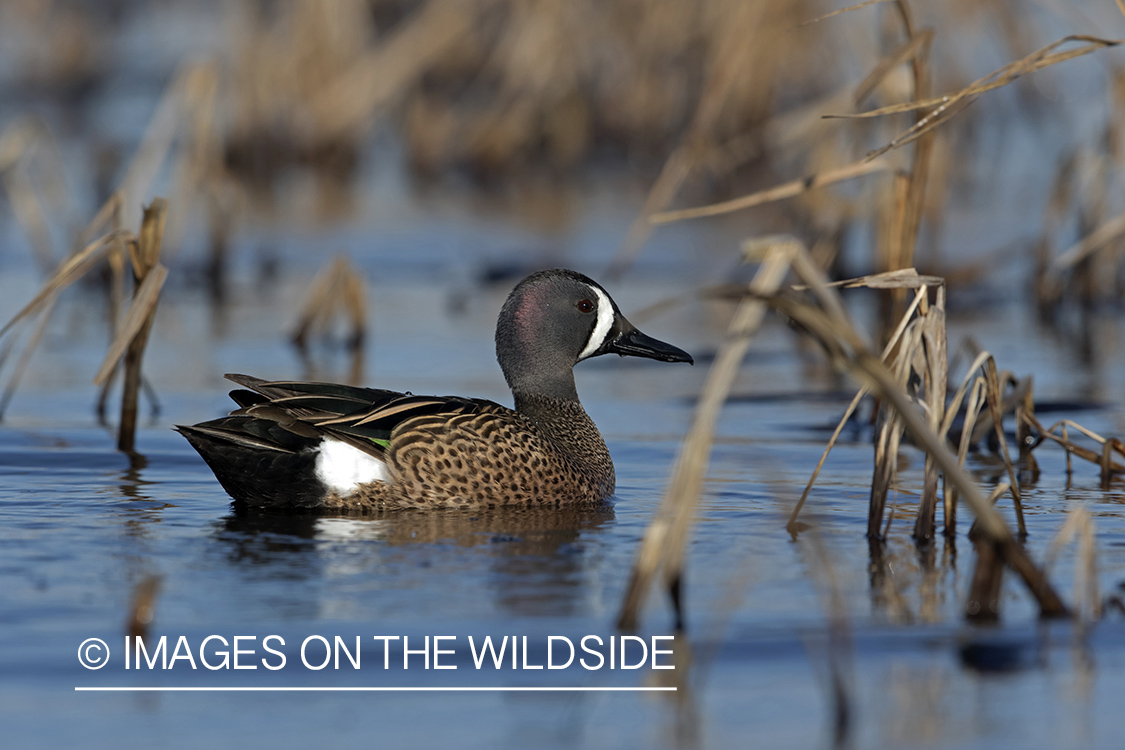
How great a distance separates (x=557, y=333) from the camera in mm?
6383

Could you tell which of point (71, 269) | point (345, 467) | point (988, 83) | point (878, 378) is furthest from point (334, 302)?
point (878, 378)

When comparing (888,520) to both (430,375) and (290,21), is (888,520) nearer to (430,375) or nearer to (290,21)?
(430,375)

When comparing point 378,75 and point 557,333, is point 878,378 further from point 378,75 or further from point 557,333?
point 378,75

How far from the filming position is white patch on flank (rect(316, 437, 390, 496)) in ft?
18.2

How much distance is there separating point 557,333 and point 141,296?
1.54 m

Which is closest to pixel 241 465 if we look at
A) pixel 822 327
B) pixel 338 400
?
pixel 338 400

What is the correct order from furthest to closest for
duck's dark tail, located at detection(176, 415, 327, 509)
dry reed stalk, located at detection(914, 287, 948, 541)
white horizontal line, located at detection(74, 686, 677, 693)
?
duck's dark tail, located at detection(176, 415, 327, 509)
dry reed stalk, located at detection(914, 287, 948, 541)
white horizontal line, located at detection(74, 686, 677, 693)

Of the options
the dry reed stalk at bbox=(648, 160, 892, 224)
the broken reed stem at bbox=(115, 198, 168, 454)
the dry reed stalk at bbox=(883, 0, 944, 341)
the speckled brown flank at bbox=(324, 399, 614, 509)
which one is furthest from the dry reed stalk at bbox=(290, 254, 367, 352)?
the dry reed stalk at bbox=(648, 160, 892, 224)

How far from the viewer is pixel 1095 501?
230 inches

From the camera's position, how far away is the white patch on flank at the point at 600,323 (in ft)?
21.0

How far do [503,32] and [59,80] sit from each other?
17.7 ft

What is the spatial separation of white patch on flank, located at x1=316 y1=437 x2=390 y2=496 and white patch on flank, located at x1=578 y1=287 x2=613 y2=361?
1.17m

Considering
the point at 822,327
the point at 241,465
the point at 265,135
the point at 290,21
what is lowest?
the point at 241,465

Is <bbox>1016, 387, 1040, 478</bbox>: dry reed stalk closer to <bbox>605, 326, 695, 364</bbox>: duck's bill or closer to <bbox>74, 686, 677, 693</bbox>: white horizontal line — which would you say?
<bbox>605, 326, 695, 364</bbox>: duck's bill
